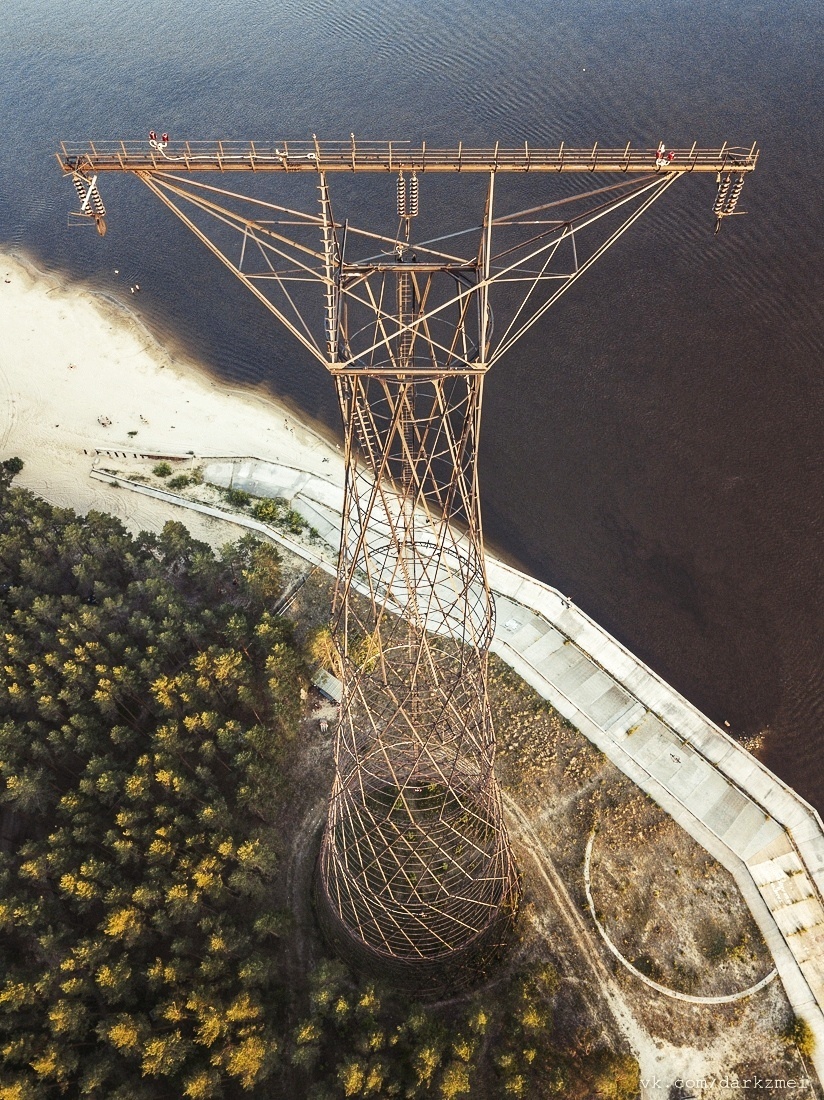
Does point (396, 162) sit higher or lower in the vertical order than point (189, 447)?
higher

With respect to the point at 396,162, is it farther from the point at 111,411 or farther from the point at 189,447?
the point at 111,411

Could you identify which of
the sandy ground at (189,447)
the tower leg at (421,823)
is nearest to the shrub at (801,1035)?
the sandy ground at (189,447)

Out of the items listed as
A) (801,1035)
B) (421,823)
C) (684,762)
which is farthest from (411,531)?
(801,1035)

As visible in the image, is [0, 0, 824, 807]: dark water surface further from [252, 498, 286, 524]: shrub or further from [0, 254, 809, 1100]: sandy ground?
[252, 498, 286, 524]: shrub

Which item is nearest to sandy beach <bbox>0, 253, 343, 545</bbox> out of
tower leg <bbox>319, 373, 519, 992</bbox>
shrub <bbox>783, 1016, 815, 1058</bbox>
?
tower leg <bbox>319, 373, 519, 992</bbox>

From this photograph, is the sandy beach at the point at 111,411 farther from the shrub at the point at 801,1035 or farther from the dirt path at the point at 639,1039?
the shrub at the point at 801,1035
